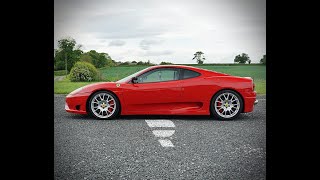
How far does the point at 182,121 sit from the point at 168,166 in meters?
2.81

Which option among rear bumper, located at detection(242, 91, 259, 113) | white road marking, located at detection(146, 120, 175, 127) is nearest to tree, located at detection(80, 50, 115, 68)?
white road marking, located at detection(146, 120, 175, 127)

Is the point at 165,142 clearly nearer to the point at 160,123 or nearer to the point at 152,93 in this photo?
the point at 160,123

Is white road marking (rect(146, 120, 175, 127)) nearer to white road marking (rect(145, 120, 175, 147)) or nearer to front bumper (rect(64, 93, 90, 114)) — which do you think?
white road marking (rect(145, 120, 175, 147))

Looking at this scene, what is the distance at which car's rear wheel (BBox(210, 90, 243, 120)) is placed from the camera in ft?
20.4

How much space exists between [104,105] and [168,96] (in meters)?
0.97

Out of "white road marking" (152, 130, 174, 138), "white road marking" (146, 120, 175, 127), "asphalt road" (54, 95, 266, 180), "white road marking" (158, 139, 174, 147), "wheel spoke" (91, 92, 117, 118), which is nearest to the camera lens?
"asphalt road" (54, 95, 266, 180)

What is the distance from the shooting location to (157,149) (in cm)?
418

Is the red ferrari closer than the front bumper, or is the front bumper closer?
the red ferrari

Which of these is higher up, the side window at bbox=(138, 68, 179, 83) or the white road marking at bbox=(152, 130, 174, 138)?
the side window at bbox=(138, 68, 179, 83)

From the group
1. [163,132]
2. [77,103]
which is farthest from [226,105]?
[77,103]

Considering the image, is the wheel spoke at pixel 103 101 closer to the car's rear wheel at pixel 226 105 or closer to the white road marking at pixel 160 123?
the white road marking at pixel 160 123
